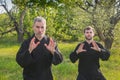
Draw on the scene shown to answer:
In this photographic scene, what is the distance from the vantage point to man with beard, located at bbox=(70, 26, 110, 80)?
395 inches

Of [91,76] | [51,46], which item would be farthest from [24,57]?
[91,76]

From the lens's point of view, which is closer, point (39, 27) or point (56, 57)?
point (39, 27)

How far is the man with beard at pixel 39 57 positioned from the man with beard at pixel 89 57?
A: 2.51 m

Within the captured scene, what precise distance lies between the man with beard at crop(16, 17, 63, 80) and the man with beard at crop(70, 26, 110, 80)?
8.23ft

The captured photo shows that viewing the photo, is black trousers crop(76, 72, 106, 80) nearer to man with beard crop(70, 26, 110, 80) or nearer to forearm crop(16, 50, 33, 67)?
man with beard crop(70, 26, 110, 80)

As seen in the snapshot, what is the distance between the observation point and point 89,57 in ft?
33.1

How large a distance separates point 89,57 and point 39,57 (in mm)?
2751

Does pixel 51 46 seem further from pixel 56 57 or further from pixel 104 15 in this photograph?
pixel 104 15

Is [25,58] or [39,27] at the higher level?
[39,27]

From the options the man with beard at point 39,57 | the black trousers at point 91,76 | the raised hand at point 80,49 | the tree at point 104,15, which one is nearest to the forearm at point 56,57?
the man with beard at point 39,57

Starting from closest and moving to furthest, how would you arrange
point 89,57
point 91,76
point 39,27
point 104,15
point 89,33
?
point 39,27 < point 89,33 < point 89,57 < point 91,76 < point 104,15

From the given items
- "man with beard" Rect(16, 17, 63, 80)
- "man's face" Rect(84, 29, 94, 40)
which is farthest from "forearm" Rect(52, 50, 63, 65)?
"man's face" Rect(84, 29, 94, 40)

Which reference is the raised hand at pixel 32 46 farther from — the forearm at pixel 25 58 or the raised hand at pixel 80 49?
the raised hand at pixel 80 49

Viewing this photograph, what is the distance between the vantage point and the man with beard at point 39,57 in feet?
24.8
